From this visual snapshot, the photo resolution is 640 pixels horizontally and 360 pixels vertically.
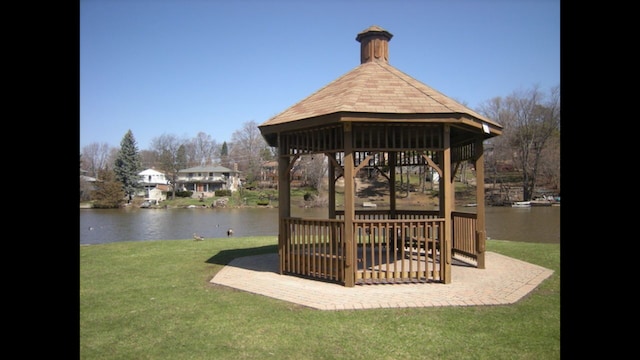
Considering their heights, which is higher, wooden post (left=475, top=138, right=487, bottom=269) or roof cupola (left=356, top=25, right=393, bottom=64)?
roof cupola (left=356, top=25, right=393, bottom=64)

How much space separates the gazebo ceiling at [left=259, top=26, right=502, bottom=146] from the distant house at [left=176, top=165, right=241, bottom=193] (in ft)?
211

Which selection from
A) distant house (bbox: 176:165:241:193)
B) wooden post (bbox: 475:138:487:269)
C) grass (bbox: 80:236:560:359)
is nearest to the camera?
grass (bbox: 80:236:560:359)

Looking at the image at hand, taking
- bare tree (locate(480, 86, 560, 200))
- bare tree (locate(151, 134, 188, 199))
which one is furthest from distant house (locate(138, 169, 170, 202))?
bare tree (locate(480, 86, 560, 200))

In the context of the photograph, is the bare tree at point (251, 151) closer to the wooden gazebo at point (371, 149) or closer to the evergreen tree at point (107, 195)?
the evergreen tree at point (107, 195)

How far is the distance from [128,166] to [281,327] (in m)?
62.7

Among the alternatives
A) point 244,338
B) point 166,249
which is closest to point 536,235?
point 166,249

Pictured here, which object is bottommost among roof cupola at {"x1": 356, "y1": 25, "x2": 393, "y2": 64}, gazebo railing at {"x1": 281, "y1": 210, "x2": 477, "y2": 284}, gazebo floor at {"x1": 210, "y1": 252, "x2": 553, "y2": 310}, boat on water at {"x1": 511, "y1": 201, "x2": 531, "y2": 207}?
boat on water at {"x1": 511, "y1": 201, "x2": 531, "y2": 207}

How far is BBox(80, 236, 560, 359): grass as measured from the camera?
171 inches

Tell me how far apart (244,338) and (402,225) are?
3.92m

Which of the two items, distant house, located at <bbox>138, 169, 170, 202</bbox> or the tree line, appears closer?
the tree line

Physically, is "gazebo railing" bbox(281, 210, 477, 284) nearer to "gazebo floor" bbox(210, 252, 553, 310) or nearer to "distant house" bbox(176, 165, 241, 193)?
"gazebo floor" bbox(210, 252, 553, 310)

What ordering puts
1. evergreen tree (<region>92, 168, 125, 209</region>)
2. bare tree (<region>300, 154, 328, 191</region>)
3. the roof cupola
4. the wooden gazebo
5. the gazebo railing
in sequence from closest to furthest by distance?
Result: the wooden gazebo, the gazebo railing, the roof cupola, evergreen tree (<region>92, 168, 125, 209</region>), bare tree (<region>300, 154, 328, 191</region>)

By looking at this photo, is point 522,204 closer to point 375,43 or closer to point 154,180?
point 375,43
